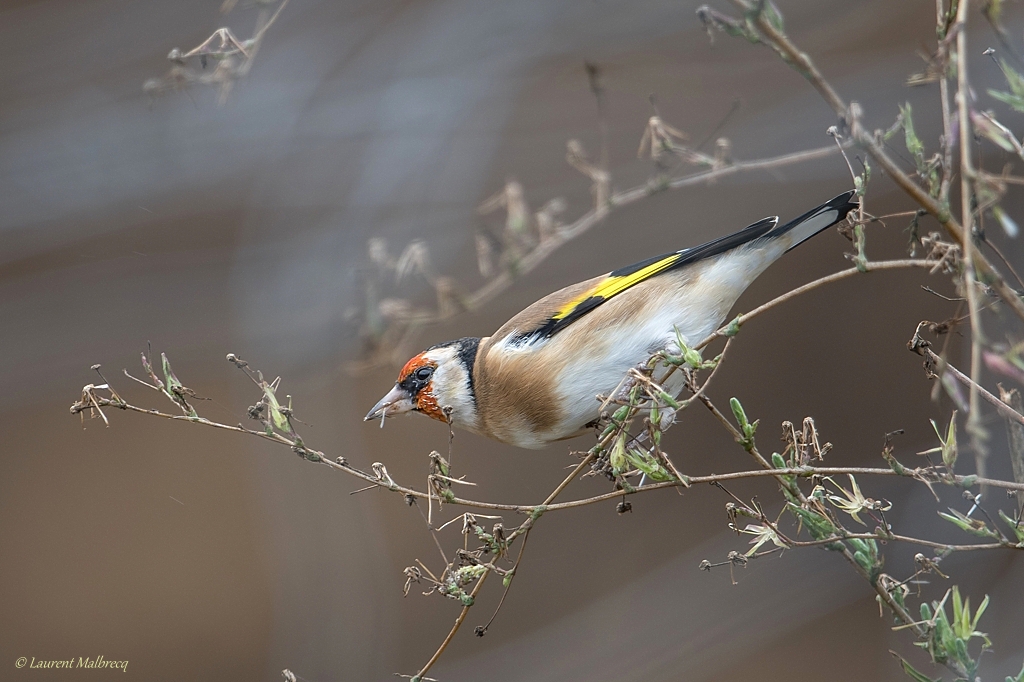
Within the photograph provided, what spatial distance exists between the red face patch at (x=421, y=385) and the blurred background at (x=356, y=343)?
1.86 metres

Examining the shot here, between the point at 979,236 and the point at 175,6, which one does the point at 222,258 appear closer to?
the point at 175,6

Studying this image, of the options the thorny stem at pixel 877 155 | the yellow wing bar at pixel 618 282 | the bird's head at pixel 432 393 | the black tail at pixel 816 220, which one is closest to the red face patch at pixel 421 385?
the bird's head at pixel 432 393

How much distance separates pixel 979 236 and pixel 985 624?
3575mm

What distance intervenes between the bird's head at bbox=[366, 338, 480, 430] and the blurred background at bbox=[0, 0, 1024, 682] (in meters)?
1.85

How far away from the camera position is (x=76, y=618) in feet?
15.1

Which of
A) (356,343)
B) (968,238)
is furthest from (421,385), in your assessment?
(968,238)

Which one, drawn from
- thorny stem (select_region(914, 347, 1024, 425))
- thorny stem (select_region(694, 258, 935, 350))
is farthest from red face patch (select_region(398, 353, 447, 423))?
thorny stem (select_region(914, 347, 1024, 425))

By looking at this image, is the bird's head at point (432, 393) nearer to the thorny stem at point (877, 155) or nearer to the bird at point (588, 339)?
the bird at point (588, 339)

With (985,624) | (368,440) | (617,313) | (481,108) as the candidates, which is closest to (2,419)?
(368,440)

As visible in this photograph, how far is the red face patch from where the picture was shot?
2.49 m

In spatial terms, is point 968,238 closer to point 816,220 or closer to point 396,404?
point 816,220

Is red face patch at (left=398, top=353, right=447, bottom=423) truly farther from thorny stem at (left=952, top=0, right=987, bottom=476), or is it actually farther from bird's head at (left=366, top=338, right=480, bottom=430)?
thorny stem at (left=952, top=0, right=987, bottom=476)

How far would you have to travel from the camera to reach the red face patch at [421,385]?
2492 mm

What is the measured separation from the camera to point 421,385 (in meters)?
2.51
